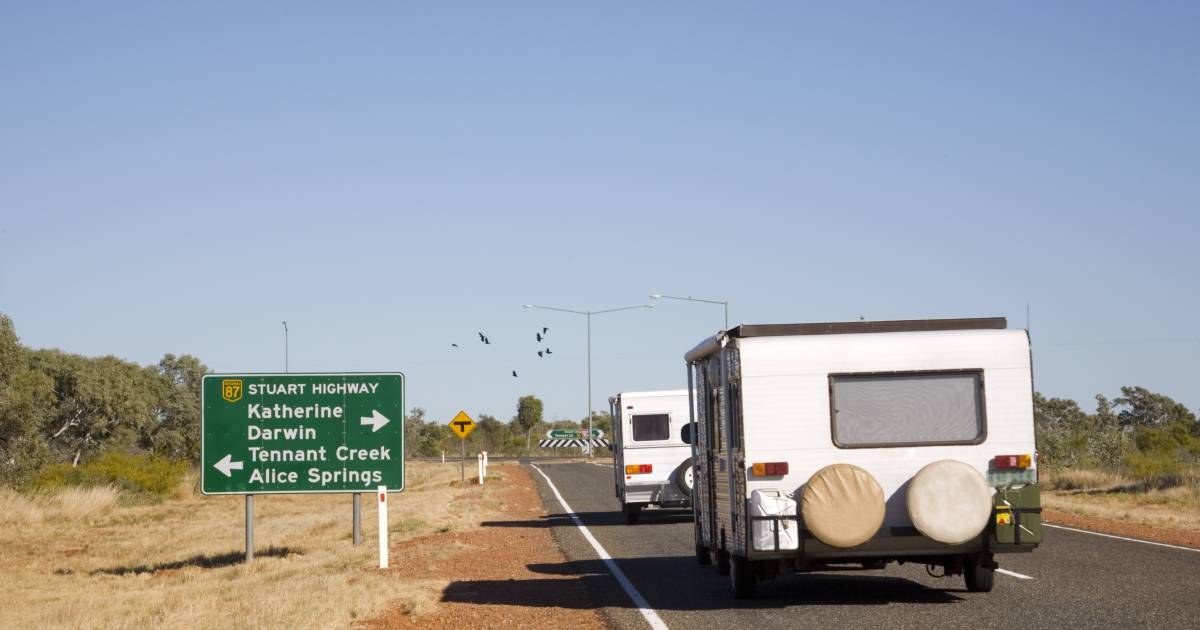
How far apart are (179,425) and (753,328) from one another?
2663 inches

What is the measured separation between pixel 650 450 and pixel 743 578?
41.3ft

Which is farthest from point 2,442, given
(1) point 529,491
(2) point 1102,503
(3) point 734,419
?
(3) point 734,419

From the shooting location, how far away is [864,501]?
1184cm

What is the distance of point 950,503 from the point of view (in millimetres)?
11883

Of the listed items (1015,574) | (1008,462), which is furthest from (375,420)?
(1008,462)

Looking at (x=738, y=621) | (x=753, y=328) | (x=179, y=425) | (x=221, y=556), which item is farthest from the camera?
(x=179, y=425)

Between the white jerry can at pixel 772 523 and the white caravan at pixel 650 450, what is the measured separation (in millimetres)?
12949

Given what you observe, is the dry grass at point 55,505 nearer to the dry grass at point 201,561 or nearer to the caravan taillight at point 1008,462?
the dry grass at point 201,561

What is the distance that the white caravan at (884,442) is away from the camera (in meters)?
11.9

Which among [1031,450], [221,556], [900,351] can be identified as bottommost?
[221,556]

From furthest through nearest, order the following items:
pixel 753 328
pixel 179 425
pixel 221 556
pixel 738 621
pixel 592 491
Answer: pixel 179 425 → pixel 592 491 → pixel 221 556 → pixel 753 328 → pixel 738 621

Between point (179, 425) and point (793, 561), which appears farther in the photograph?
point (179, 425)

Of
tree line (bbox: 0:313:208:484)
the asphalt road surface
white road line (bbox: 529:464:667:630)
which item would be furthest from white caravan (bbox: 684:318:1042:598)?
tree line (bbox: 0:313:208:484)

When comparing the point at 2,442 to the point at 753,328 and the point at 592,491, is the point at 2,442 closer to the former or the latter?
the point at 592,491
